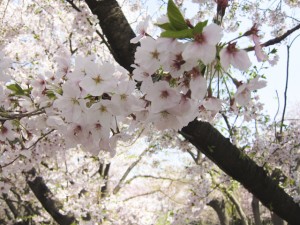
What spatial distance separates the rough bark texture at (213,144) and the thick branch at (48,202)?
12.8ft

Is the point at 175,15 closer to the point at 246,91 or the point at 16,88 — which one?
the point at 246,91

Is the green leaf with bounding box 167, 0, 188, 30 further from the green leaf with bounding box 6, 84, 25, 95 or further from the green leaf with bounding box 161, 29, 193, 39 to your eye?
the green leaf with bounding box 6, 84, 25, 95

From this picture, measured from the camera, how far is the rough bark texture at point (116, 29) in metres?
2.72

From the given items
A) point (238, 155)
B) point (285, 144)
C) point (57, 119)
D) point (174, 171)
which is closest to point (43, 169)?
point (285, 144)

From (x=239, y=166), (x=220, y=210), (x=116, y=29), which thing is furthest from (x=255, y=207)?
(x=116, y=29)

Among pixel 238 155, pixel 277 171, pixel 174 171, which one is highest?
pixel 174 171

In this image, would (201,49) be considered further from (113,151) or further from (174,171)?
(174,171)

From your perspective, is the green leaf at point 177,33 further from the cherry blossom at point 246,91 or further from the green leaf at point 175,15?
the cherry blossom at point 246,91

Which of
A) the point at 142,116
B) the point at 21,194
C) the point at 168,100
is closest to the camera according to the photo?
the point at 168,100

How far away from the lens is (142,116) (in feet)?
3.77

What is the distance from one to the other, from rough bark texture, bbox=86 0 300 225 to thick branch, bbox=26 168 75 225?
153 inches

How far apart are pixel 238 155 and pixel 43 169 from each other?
6236mm

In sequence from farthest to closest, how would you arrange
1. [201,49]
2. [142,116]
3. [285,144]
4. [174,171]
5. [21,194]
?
[174,171] < [21,194] < [285,144] < [142,116] < [201,49]

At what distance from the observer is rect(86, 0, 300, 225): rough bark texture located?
2750mm
